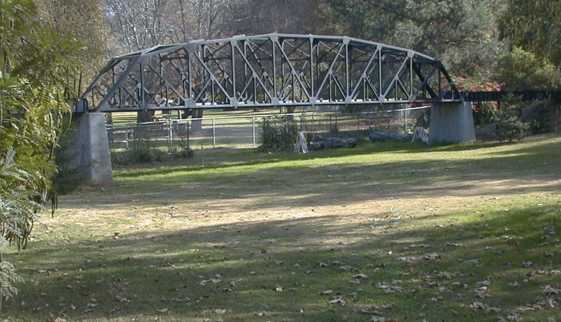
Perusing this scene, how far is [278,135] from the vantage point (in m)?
47.8

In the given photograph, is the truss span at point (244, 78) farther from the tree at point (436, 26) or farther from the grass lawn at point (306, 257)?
the grass lawn at point (306, 257)

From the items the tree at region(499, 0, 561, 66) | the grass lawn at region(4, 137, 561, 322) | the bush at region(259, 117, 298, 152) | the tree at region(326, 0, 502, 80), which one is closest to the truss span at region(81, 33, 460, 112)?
the tree at region(326, 0, 502, 80)

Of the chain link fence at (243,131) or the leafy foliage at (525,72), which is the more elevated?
the leafy foliage at (525,72)

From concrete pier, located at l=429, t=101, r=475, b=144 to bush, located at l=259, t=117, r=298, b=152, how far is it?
7609mm

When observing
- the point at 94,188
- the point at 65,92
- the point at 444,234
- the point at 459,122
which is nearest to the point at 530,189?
the point at 444,234

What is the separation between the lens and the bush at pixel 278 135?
157 ft

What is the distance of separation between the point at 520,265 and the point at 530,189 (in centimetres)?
1241

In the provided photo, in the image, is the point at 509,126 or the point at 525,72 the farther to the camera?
the point at 525,72

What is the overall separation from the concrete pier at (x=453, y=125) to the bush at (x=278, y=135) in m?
7.61

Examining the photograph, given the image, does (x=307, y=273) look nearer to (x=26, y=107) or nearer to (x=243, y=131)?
(x=26, y=107)

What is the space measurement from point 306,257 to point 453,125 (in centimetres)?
3645

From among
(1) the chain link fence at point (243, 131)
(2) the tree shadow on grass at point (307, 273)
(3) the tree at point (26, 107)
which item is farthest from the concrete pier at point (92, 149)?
(3) the tree at point (26, 107)

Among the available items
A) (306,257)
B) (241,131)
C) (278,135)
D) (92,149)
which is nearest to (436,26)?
(278,135)

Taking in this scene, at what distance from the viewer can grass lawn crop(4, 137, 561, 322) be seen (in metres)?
9.30
